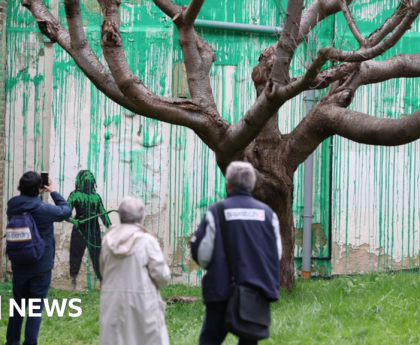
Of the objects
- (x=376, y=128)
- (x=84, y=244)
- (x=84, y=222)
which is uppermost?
(x=376, y=128)

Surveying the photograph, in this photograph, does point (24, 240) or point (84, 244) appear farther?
point (84, 244)

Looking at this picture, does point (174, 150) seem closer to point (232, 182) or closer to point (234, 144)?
point (234, 144)

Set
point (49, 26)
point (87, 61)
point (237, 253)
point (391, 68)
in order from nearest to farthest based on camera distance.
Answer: point (237, 253), point (87, 61), point (49, 26), point (391, 68)

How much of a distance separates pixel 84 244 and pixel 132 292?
538 cm

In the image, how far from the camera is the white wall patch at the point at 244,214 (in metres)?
4.38

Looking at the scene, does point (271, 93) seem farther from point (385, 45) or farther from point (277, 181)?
point (277, 181)

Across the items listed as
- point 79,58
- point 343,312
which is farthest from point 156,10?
point 343,312

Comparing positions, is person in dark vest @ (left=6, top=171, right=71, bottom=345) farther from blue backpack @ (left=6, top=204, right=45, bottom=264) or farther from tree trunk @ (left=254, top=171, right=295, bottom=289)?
tree trunk @ (left=254, top=171, right=295, bottom=289)

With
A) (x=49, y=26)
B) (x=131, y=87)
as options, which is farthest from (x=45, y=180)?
(x=49, y=26)

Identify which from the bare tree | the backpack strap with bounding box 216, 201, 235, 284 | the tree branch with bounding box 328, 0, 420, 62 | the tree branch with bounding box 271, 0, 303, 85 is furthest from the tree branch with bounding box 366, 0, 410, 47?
the backpack strap with bounding box 216, 201, 235, 284

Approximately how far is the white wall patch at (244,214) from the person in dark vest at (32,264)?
2.16 meters

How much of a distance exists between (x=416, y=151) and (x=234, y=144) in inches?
189

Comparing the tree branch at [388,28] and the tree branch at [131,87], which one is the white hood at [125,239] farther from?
the tree branch at [388,28]

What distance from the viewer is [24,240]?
568 cm
